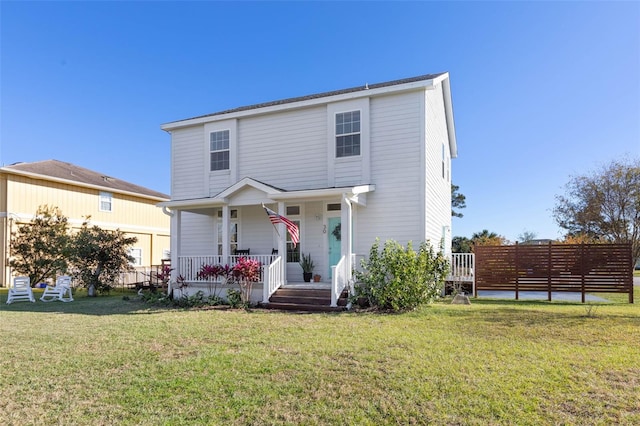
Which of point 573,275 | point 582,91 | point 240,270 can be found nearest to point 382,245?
point 240,270

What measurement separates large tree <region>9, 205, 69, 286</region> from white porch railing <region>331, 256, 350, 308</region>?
45.5 feet

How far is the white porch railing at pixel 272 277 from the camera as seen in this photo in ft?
35.6

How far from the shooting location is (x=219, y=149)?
14.6 metres

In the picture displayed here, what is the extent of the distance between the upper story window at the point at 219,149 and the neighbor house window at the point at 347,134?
449 cm

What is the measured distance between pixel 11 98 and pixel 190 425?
62.1ft

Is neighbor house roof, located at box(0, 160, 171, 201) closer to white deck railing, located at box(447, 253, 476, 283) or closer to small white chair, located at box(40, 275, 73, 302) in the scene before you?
small white chair, located at box(40, 275, 73, 302)

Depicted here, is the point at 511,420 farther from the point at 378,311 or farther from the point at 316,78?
the point at 316,78

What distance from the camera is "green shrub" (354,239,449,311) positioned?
31.5 feet

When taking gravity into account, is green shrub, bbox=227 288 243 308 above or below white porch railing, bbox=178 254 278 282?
below

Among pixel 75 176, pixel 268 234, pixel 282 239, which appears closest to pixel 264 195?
pixel 282 239

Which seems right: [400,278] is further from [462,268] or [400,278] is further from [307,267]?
[462,268]

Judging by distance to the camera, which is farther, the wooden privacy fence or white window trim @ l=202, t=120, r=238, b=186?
white window trim @ l=202, t=120, r=238, b=186

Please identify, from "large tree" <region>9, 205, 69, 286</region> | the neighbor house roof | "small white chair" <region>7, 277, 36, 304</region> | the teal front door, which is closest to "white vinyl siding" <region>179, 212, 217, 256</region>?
the teal front door

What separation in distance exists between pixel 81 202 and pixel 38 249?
4.71 metres
